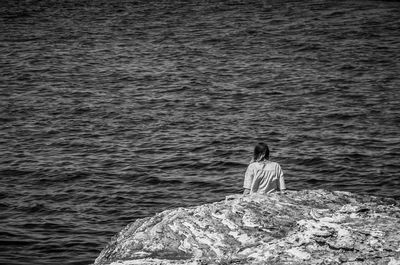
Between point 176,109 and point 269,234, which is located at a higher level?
point 269,234

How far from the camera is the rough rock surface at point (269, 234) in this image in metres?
9.41

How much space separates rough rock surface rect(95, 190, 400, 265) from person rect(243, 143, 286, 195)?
45.9 inches

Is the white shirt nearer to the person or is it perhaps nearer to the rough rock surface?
the person

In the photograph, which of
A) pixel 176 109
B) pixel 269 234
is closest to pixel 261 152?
pixel 269 234

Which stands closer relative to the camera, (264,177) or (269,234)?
(269,234)

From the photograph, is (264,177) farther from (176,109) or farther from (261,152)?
(176,109)

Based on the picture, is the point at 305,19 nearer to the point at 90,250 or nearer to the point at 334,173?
the point at 334,173

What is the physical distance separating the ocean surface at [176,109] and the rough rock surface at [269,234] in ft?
21.1

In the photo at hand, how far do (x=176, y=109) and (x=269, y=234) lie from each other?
69.7 ft

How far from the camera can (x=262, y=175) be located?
499 inches

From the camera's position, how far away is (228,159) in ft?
78.9

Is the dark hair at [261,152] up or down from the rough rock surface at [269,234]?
up

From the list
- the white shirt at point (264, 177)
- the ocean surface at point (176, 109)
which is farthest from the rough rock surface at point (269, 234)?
the ocean surface at point (176, 109)

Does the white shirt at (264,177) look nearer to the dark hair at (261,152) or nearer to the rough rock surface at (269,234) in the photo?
the dark hair at (261,152)
